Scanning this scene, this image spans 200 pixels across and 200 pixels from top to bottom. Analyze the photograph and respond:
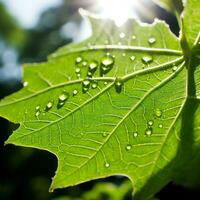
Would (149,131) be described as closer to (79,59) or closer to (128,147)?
(128,147)

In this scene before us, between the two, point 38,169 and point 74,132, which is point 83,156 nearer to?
point 74,132

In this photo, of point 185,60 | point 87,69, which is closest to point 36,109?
point 87,69

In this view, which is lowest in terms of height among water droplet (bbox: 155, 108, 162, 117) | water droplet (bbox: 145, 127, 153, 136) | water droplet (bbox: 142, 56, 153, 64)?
water droplet (bbox: 145, 127, 153, 136)

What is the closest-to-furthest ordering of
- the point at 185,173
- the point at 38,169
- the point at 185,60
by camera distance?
the point at 185,60 < the point at 185,173 < the point at 38,169

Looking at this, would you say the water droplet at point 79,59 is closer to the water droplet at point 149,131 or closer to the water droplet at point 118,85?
the water droplet at point 118,85

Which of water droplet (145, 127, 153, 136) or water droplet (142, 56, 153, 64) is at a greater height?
water droplet (142, 56, 153, 64)

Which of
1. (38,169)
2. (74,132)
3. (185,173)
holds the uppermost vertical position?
(74,132)

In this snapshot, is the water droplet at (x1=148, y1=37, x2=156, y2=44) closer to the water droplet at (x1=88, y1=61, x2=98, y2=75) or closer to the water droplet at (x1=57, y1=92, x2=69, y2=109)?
the water droplet at (x1=88, y1=61, x2=98, y2=75)

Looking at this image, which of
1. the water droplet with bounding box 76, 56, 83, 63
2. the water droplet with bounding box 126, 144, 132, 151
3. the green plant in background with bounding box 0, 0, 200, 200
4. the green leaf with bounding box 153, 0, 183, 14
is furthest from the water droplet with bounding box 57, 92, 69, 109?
the green leaf with bounding box 153, 0, 183, 14
